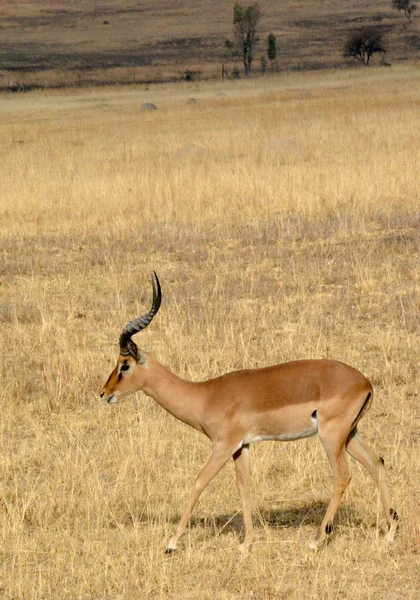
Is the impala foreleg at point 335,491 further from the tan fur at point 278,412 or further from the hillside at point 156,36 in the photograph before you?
the hillside at point 156,36

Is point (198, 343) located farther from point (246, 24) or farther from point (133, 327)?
point (246, 24)

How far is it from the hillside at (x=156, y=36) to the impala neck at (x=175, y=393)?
64.9 m

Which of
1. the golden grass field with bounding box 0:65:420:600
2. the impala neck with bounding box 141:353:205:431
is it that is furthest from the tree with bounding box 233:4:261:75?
the impala neck with bounding box 141:353:205:431

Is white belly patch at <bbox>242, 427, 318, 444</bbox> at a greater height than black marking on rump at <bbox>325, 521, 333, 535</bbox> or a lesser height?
greater

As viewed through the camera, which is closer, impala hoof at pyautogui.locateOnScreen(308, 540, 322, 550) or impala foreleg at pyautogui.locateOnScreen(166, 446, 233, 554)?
impala foreleg at pyautogui.locateOnScreen(166, 446, 233, 554)

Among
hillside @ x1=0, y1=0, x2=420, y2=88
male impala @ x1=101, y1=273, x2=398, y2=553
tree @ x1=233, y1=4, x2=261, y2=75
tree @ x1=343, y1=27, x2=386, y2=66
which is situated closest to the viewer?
male impala @ x1=101, y1=273, x2=398, y2=553

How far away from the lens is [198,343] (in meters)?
8.99

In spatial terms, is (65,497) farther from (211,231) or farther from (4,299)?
(211,231)

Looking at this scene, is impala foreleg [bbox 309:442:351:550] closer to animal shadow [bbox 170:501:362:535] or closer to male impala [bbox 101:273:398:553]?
male impala [bbox 101:273:398:553]

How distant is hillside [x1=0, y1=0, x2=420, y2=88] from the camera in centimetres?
8150

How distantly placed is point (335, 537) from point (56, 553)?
1418 mm

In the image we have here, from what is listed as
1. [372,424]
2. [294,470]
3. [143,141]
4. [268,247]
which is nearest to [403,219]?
[268,247]

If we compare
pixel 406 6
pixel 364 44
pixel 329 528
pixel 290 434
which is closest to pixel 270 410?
pixel 290 434

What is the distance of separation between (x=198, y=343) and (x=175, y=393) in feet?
11.7
